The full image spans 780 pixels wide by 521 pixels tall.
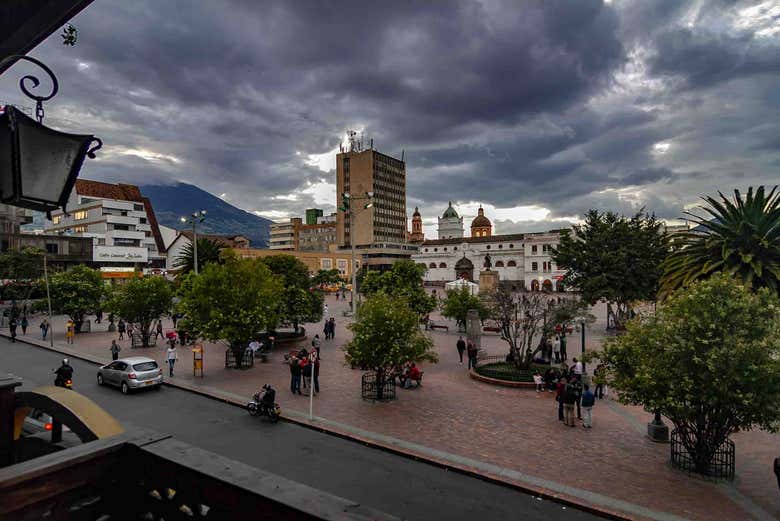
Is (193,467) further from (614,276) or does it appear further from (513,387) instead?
(614,276)

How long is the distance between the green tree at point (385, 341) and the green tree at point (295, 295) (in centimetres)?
1075

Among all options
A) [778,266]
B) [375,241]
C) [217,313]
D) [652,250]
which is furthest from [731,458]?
[375,241]

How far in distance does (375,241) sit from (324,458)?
113789 mm

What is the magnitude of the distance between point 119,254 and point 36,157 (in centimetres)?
7274

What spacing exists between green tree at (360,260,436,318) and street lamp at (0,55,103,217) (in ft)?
101

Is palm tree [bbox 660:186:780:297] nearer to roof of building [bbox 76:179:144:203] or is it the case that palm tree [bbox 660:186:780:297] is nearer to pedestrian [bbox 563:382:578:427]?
pedestrian [bbox 563:382:578:427]

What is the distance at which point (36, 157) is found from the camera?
328cm

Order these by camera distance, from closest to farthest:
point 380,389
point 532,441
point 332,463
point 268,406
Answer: point 332,463
point 532,441
point 268,406
point 380,389

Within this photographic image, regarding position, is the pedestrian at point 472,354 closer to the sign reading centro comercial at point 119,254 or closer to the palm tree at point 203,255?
the palm tree at point 203,255

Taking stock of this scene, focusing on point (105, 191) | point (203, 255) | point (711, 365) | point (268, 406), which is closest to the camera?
point (711, 365)

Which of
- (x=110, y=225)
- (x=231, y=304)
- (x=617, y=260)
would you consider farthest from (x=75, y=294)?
(x=617, y=260)

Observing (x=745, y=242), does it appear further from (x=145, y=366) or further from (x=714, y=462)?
(x=145, y=366)

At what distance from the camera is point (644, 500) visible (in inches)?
386

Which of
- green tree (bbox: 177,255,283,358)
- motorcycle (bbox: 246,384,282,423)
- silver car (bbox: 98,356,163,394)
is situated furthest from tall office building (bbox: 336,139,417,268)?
motorcycle (bbox: 246,384,282,423)
